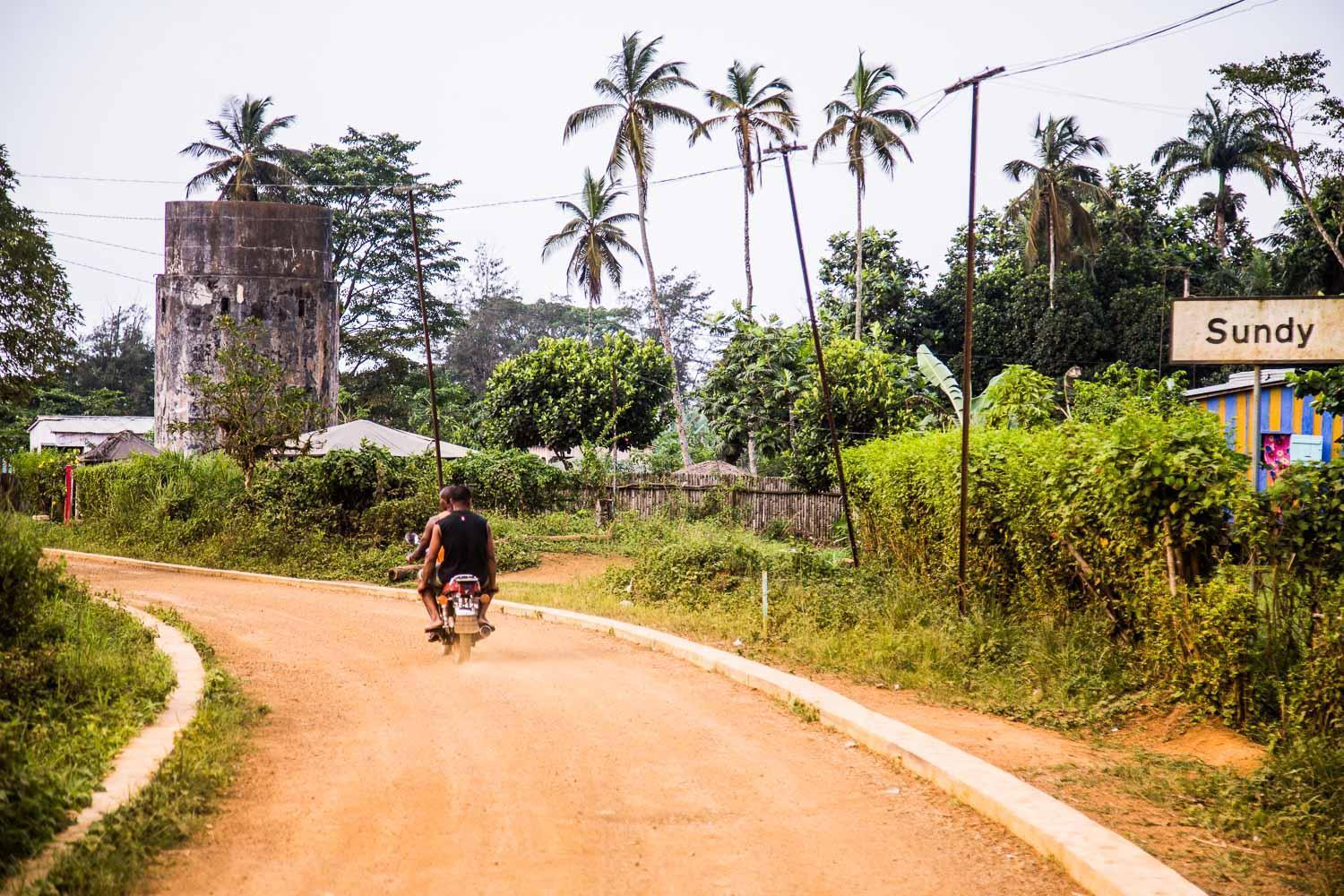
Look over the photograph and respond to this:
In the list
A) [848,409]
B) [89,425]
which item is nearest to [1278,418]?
[848,409]

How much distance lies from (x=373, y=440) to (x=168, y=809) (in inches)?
1078

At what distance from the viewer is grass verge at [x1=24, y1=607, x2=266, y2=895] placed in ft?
15.6

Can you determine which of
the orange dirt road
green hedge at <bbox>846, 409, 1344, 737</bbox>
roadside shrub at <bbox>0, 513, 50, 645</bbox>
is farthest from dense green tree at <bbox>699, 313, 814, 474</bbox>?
roadside shrub at <bbox>0, 513, 50, 645</bbox>

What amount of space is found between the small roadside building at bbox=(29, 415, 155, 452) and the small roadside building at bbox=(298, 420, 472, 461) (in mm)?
35583

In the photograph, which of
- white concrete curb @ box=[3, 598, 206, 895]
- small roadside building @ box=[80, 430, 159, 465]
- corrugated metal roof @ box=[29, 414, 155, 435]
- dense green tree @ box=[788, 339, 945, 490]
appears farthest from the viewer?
corrugated metal roof @ box=[29, 414, 155, 435]

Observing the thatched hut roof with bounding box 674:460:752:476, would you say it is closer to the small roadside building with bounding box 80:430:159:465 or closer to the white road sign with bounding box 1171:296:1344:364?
the small roadside building with bounding box 80:430:159:465

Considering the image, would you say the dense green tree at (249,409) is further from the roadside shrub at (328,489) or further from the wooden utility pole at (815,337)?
the wooden utility pole at (815,337)

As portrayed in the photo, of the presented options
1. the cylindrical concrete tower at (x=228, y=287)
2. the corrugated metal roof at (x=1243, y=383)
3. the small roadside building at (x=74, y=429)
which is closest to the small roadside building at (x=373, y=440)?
the cylindrical concrete tower at (x=228, y=287)

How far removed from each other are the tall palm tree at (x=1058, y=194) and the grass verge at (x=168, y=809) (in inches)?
1714

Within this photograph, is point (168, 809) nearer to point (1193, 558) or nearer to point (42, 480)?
point (1193, 558)

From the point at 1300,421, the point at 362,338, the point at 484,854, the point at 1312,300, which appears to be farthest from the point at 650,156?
the point at 484,854

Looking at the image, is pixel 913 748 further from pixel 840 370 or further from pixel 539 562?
pixel 840 370

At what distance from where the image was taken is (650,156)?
142 feet

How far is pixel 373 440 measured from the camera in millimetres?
32375
